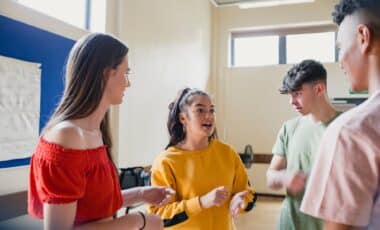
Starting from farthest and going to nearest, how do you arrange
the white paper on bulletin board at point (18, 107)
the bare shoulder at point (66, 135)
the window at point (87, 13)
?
the window at point (87, 13) → the white paper on bulletin board at point (18, 107) → the bare shoulder at point (66, 135)

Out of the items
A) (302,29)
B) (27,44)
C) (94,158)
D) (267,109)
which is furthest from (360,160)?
(302,29)

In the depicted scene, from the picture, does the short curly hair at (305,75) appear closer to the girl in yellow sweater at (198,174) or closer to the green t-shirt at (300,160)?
the green t-shirt at (300,160)

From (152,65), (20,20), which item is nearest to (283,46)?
(152,65)

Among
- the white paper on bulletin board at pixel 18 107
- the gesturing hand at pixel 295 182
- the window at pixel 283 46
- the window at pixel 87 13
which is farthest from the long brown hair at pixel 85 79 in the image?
the window at pixel 283 46

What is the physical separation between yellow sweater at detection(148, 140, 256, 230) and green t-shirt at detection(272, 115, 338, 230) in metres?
0.19

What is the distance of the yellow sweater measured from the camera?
59.8 inches

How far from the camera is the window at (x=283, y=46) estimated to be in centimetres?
576

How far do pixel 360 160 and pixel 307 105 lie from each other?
1174mm

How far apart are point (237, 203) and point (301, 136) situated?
0.48 m

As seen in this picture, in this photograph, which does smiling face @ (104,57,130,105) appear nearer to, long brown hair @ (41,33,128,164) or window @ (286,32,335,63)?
long brown hair @ (41,33,128,164)

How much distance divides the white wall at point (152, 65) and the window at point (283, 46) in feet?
4.05

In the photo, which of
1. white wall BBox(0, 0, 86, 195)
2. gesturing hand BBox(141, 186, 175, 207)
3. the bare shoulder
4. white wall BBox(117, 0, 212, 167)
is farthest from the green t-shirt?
white wall BBox(117, 0, 212, 167)

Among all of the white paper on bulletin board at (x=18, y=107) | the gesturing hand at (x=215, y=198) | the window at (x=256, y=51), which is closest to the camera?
the gesturing hand at (x=215, y=198)

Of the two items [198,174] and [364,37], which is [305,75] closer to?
[198,174]
